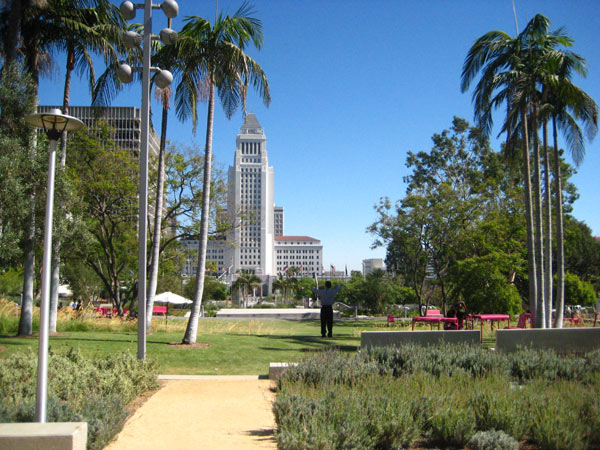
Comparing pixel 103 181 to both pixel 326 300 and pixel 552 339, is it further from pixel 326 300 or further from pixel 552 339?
pixel 552 339

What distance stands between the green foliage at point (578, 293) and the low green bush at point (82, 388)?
126 feet

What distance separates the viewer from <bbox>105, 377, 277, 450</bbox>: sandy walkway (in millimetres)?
5738

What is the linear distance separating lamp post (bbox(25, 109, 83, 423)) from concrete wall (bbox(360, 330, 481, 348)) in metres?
5.91

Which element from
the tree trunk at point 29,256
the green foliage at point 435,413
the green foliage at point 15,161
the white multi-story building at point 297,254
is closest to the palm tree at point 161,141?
the tree trunk at point 29,256

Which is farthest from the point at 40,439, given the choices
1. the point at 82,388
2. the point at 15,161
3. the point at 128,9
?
the point at 15,161

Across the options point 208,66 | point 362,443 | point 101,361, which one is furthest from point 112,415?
point 208,66

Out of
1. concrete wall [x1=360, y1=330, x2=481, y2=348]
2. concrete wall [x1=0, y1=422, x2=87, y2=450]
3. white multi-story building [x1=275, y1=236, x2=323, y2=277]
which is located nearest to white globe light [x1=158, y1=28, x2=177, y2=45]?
concrete wall [x1=360, y1=330, x2=481, y2=348]

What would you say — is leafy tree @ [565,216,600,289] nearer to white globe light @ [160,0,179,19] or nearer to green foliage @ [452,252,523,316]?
green foliage @ [452,252,523,316]

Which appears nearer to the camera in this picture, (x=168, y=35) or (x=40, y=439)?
(x=40, y=439)

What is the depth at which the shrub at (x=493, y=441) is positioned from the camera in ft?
16.8

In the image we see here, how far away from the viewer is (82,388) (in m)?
7.25

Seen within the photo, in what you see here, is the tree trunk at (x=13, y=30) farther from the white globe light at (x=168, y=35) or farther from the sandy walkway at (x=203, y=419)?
the sandy walkway at (x=203, y=419)

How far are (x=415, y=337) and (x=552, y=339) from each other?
2.99m

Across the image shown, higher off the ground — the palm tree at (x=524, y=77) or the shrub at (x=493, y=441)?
the palm tree at (x=524, y=77)
